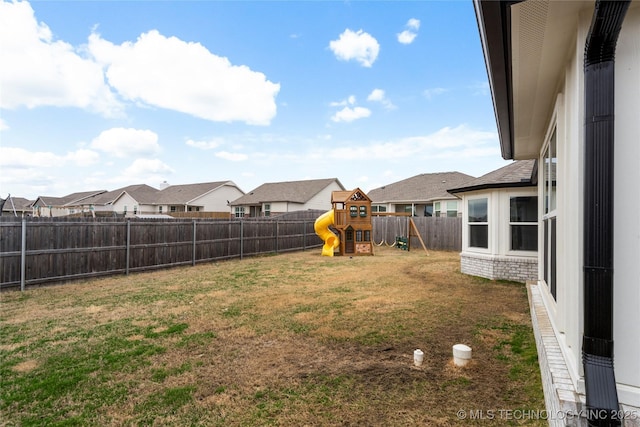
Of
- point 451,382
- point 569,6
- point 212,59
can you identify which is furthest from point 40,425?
point 212,59

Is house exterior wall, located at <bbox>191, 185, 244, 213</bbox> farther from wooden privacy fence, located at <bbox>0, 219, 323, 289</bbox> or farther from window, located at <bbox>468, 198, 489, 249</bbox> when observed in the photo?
window, located at <bbox>468, 198, 489, 249</bbox>

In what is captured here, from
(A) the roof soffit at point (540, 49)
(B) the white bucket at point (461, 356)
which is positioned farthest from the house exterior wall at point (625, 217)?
(B) the white bucket at point (461, 356)

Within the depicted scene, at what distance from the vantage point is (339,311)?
619 cm

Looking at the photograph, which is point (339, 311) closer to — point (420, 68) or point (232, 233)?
point (232, 233)

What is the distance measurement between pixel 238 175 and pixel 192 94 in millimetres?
28622

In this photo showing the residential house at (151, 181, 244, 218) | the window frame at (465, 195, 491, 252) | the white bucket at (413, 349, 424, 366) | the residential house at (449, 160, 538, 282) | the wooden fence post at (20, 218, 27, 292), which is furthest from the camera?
the residential house at (151, 181, 244, 218)

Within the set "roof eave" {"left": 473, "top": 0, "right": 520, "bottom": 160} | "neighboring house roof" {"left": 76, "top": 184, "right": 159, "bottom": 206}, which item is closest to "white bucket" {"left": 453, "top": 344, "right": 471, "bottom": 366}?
"roof eave" {"left": 473, "top": 0, "right": 520, "bottom": 160}

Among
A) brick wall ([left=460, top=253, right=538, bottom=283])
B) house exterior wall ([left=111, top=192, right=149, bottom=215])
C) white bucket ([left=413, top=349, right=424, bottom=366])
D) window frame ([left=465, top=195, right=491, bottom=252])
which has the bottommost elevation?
white bucket ([left=413, top=349, right=424, bottom=366])

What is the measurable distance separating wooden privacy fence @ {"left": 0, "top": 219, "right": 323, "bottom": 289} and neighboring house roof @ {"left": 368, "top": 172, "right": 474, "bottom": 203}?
1622cm

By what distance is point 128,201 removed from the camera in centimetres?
3941

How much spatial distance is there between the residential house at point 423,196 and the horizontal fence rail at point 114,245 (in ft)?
44.7

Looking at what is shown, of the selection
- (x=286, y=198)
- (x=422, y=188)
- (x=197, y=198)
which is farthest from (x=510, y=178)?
(x=197, y=198)

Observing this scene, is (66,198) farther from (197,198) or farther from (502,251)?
(502,251)

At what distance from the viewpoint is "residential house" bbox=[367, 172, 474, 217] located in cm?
2491
